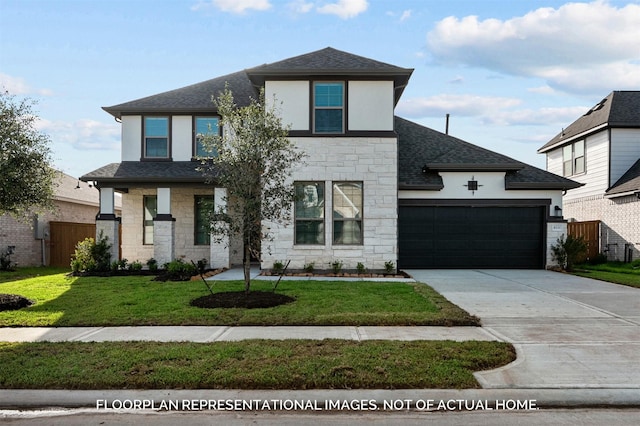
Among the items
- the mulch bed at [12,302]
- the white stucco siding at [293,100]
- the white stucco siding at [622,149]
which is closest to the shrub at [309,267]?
the white stucco siding at [293,100]

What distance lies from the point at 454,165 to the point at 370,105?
3.77m

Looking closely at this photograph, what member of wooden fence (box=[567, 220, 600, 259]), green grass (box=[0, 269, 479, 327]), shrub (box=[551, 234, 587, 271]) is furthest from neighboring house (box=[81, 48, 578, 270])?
wooden fence (box=[567, 220, 600, 259])

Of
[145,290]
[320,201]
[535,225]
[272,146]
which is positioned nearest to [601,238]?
[535,225]

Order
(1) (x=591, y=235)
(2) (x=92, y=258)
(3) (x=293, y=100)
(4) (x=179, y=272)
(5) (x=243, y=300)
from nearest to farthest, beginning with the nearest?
(5) (x=243, y=300)
(4) (x=179, y=272)
(3) (x=293, y=100)
(2) (x=92, y=258)
(1) (x=591, y=235)

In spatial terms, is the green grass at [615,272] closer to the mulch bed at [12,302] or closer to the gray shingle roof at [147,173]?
the gray shingle roof at [147,173]

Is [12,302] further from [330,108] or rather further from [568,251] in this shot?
[568,251]

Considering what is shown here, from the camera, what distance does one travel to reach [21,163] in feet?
33.6

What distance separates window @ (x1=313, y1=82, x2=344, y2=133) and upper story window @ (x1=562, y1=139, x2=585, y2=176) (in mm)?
13807

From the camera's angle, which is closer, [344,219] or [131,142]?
[344,219]

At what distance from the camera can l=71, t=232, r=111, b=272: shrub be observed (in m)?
15.5

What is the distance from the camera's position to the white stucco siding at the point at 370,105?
14609 millimetres

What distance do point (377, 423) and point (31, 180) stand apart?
380 inches

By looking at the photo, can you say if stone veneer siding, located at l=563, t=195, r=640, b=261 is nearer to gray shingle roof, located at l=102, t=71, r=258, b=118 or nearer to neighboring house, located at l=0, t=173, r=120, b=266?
gray shingle roof, located at l=102, t=71, r=258, b=118

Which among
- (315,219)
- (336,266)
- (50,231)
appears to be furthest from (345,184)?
(50,231)
